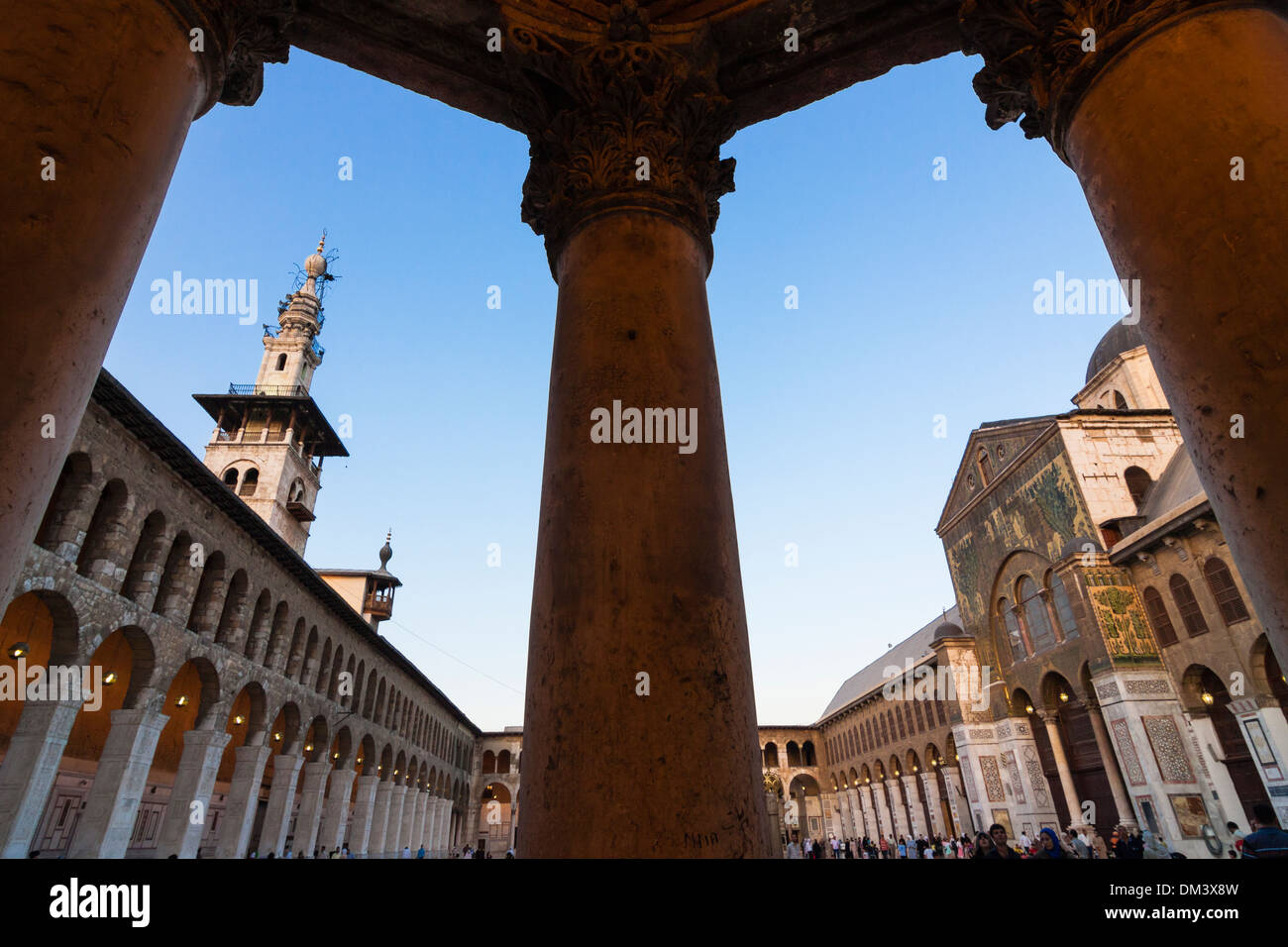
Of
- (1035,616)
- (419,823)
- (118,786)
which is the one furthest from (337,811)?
(1035,616)

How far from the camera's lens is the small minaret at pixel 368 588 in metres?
43.8

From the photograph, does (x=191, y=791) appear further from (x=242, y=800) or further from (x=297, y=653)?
(x=297, y=653)

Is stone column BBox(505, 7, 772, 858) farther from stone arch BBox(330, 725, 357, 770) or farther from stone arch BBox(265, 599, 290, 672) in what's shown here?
stone arch BBox(330, 725, 357, 770)

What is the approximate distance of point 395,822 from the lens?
35219 mm

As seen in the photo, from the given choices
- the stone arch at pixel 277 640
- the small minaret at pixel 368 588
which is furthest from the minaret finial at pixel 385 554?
the stone arch at pixel 277 640

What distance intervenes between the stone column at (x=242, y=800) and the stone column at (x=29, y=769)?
7.67 meters

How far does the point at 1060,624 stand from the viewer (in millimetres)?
22922

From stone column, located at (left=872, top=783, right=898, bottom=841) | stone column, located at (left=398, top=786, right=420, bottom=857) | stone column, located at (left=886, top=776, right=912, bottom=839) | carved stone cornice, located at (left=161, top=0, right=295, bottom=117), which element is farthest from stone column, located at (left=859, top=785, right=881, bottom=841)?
carved stone cornice, located at (left=161, top=0, right=295, bottom=117)

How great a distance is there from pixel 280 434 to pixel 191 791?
1023 inches

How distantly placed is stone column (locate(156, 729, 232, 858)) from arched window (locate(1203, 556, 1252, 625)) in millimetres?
26056

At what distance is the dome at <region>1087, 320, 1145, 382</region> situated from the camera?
29.2 m

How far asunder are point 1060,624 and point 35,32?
2659 centimetres

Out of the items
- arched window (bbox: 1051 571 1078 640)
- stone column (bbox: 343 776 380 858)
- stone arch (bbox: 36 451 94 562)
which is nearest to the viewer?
stone arch (bbox: 36 451 94 562)
